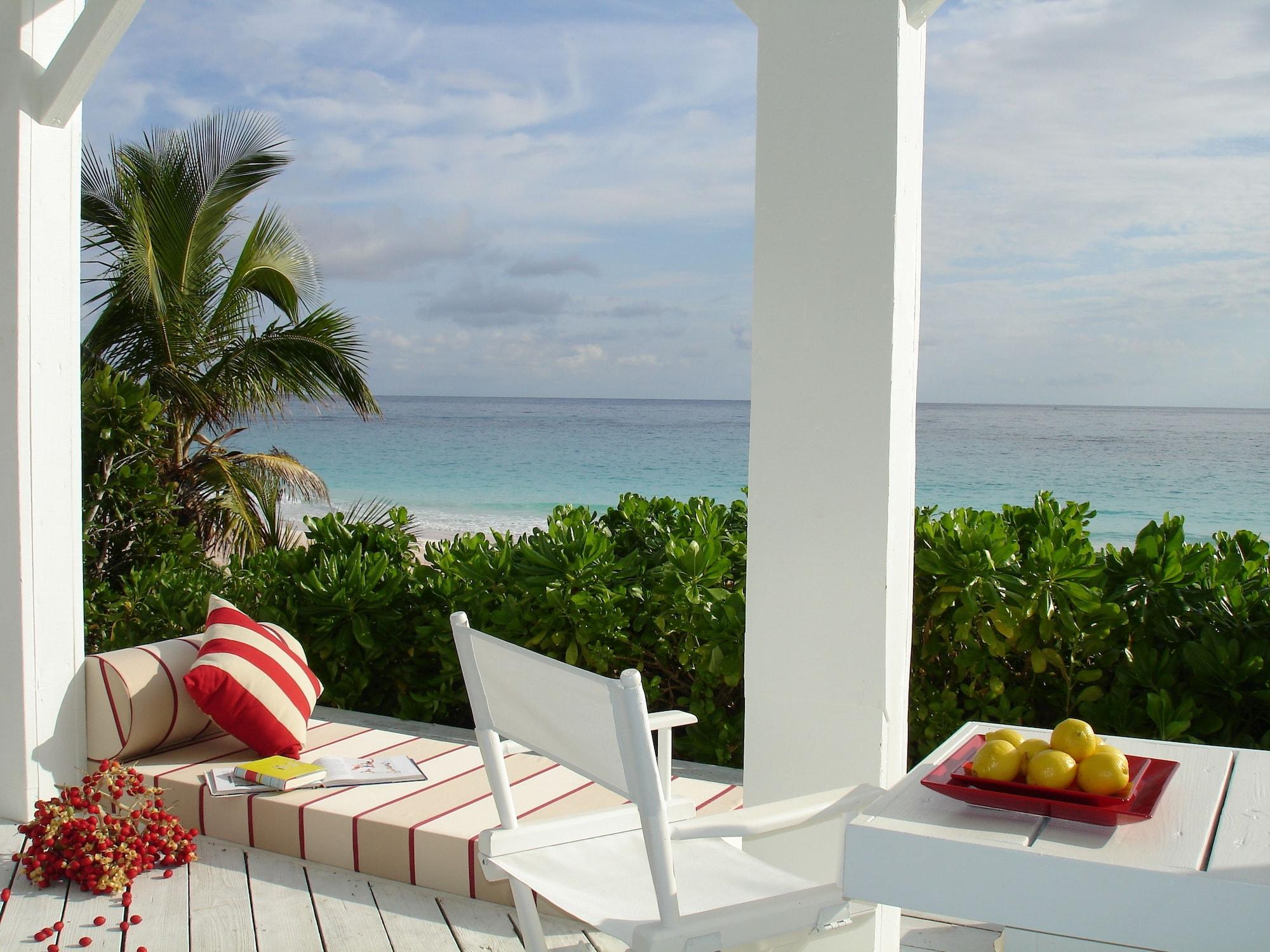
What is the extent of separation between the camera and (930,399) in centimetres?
2683

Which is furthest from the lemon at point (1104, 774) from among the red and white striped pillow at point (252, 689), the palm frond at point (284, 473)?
the palm frond at point (284, 473)

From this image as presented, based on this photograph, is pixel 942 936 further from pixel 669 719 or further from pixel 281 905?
pixel 281 905

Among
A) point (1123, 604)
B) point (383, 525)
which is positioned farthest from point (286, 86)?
point (1123, 604)

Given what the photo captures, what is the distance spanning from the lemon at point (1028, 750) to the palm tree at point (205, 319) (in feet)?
19.8

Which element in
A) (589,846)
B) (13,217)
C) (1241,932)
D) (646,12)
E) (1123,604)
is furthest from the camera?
(646,12)

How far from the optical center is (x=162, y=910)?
89.7 inches

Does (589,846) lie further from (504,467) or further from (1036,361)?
(504,467)

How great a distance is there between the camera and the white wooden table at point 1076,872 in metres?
1.05

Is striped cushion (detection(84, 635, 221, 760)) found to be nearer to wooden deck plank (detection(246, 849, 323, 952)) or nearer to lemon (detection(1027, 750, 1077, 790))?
wooden deck plank (detection(246, 849, 323, 952))

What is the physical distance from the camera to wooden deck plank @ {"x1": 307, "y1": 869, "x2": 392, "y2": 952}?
83.7 inches

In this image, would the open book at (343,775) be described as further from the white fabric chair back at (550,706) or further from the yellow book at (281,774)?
the white fabric chair back at (550,706)

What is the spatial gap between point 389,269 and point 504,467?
6277 mm

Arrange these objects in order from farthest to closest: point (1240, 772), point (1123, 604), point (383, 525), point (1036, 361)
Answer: point (1036, 361) → point (383, 525) → point (1123, 604) → point (1240, 772)

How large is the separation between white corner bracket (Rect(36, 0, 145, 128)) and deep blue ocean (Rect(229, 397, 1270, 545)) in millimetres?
19215
